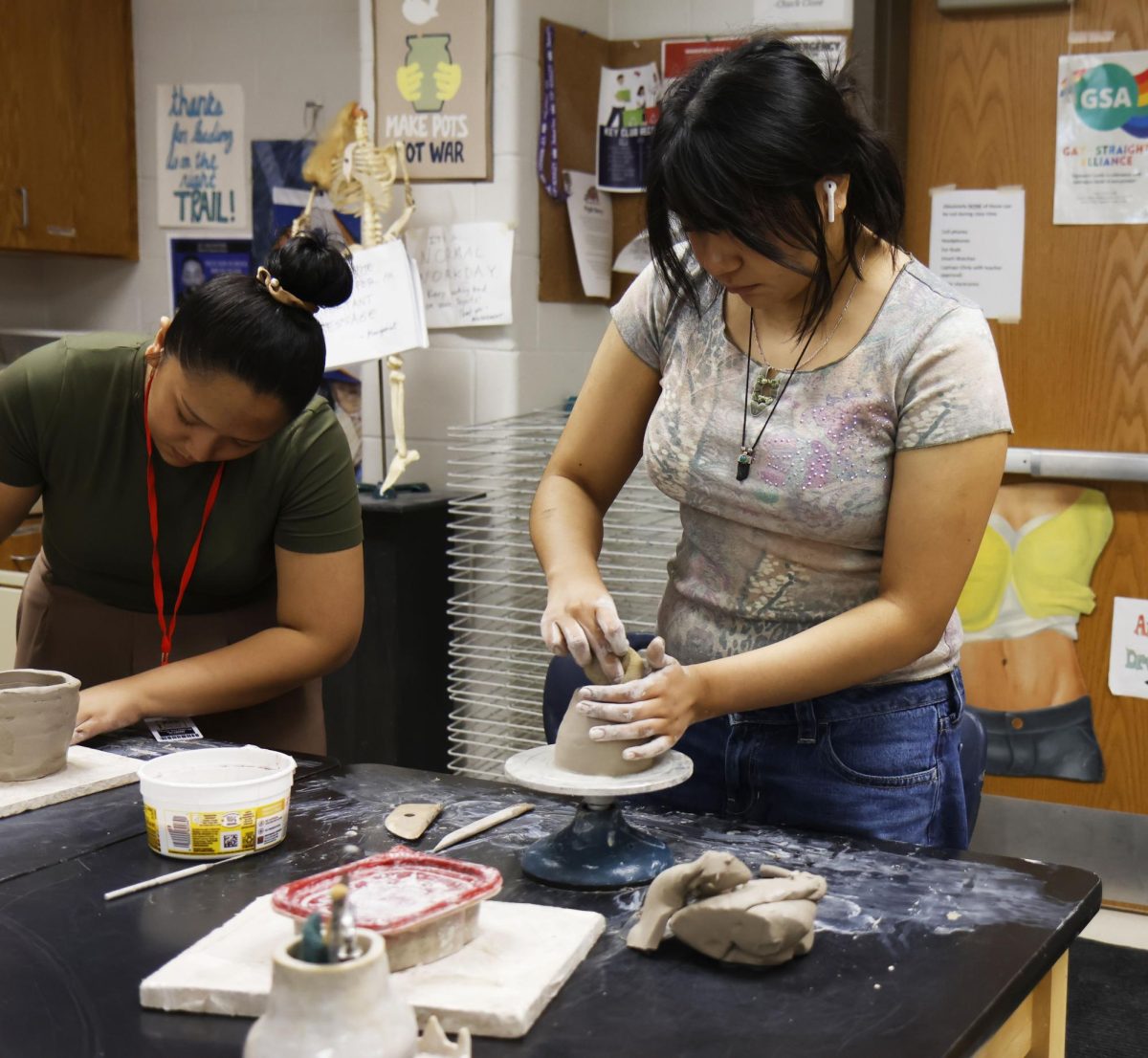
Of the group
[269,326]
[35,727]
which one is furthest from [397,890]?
[269,326]

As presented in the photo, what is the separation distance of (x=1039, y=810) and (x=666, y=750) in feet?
6.60

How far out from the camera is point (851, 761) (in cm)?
145

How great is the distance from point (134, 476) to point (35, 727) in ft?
1.46

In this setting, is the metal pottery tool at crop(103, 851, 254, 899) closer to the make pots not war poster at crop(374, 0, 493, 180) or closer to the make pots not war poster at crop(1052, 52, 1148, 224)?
the make pots not war poster at crop(374, 0, 493, 180)

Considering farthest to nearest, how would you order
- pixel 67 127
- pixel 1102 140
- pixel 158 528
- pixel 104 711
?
pixel 67 127
pixel 1102 140
pixel 158 528
pixel 104 711

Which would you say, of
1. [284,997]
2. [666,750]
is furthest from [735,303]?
[284,997]

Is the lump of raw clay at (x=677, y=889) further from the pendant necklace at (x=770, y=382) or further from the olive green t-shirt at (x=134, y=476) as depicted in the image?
the olive green t-shirt at (x=134, y=476)

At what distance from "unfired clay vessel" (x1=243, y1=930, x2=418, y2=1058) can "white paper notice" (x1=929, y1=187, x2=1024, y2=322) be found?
2497mm

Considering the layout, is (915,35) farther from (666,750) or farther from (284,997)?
(284,997)

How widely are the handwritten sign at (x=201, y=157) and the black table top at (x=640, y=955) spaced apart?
2.42m

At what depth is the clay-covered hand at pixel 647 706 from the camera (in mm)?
1247

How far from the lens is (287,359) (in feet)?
5.48

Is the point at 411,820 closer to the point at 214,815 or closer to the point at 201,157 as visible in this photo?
the point at 214,815

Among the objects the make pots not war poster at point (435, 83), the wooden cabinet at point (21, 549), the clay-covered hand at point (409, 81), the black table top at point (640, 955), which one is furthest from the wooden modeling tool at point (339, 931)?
A: the wooden cabinet at point (21, 549)
